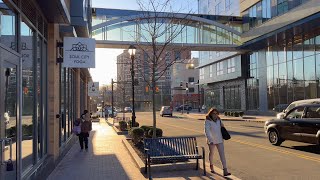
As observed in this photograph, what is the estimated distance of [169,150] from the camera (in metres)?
10.4

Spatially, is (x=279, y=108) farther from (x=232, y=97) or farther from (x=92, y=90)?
(x=92, y=90)

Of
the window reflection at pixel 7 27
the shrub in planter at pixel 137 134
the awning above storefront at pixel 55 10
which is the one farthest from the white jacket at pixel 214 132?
the shrub in planter at pixel 137 134

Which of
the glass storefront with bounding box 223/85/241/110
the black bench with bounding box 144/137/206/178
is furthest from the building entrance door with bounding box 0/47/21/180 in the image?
the glass storefront with bounding box 223/85/241/110

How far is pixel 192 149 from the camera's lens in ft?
34.7

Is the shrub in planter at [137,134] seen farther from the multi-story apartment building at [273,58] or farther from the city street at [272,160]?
the multi-story apartment building at [273,58]

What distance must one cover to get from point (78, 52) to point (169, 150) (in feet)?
13.5

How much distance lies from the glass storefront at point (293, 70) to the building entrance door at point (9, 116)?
1329 inches

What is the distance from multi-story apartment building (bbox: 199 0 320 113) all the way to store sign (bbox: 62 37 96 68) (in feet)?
85.4

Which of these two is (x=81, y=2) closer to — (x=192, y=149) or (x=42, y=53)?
(x=42, y=53)

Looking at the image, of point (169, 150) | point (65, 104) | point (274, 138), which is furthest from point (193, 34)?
point (169, 150)

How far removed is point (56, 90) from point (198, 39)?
4025 cm

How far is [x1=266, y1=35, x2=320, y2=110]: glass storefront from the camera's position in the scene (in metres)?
37.2

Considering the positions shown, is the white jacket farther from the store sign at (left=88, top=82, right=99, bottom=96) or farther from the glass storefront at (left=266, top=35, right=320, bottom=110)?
the glass storefront at (left=266, top=35, right=320, bottom=110)

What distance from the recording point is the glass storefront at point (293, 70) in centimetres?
3716
